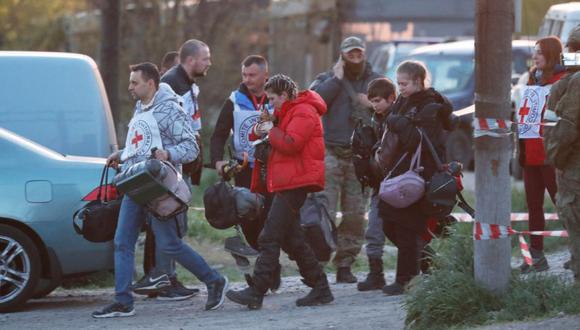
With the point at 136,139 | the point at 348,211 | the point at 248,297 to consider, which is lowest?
the point at 248,297

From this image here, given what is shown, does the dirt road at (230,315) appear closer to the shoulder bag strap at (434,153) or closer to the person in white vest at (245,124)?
the person in white vest at (245,124)

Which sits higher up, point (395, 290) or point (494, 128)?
point (494, 128)

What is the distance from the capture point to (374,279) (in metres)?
10.1

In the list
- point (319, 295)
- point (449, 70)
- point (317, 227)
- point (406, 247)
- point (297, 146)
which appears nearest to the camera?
point (297, 146)

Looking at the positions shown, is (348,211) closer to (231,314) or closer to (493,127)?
(231,314)

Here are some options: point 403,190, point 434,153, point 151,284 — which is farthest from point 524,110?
point 151,284

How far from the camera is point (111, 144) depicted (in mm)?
11000

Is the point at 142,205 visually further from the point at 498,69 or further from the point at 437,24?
the point at 437,24

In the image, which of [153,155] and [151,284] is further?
[151,284]

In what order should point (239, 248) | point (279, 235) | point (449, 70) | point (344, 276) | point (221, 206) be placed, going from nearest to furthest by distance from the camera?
point (279, 235) → point (221, 206) → point (239, 248) → point (344, 276) → point (449, 70)

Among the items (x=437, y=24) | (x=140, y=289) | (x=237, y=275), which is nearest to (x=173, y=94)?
(x=140, y=289)

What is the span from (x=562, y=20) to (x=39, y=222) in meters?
9.59

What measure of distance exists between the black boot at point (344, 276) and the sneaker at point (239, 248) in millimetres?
787

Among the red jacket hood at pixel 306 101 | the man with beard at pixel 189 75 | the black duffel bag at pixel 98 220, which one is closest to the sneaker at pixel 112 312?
the black duffel bag at pixel 98 220
